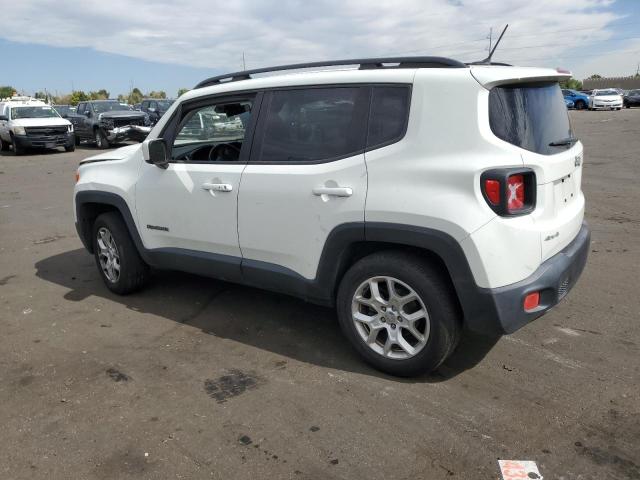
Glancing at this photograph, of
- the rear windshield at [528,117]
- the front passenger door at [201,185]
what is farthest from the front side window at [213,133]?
the rear windshield at [528,117]

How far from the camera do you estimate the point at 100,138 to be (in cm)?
2102

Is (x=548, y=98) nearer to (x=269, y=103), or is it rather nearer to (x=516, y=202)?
(x=516, y=202)

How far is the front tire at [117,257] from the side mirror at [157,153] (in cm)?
88

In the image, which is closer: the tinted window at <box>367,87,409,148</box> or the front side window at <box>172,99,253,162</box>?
the tinted window at <box>367,87,409,148</box>

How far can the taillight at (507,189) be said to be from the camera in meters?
2.81

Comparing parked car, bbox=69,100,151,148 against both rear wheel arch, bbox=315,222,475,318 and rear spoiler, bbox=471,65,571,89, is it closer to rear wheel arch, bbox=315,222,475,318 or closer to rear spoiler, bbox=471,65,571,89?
rear wheel arch, bbox=315,222,475,318

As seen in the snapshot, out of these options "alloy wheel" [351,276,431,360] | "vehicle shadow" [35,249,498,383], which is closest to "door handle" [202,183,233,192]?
"vehicle shadow" [35,249,498,383]

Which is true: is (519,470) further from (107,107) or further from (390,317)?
(107,107)

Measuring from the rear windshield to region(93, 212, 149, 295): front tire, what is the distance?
3289 millimetres

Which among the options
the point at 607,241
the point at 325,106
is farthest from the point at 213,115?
the point at 607,241

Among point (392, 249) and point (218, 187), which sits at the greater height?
point (218, 187)

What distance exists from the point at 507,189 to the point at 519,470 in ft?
4.45

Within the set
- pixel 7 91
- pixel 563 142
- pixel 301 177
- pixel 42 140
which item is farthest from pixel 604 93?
pixel 7 91

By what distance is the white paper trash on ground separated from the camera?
248cm
